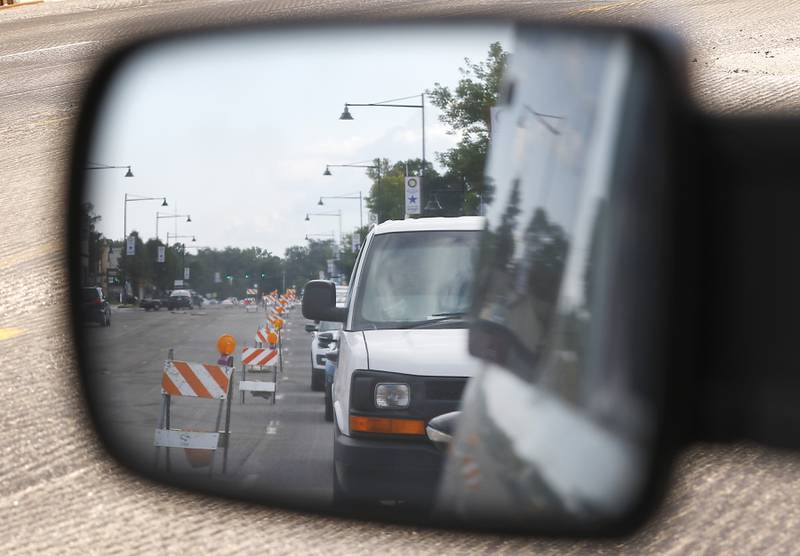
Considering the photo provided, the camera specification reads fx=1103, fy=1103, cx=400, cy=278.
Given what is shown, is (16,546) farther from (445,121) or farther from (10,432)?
(445,121)

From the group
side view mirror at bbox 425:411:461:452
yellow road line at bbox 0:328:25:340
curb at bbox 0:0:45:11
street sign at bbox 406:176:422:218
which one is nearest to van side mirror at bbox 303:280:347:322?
street sign at bbox 406:176:422:218

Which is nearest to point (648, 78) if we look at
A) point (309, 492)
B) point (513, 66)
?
point (513, 66)

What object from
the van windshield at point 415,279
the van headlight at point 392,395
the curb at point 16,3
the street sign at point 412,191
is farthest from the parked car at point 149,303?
the curb at point 16,3

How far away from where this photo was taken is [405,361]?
3.52 metres

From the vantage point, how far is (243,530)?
4223mm

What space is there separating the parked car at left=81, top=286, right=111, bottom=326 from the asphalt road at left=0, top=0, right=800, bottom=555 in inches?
6.8

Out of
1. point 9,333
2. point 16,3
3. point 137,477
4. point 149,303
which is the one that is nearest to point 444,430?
point 137,477

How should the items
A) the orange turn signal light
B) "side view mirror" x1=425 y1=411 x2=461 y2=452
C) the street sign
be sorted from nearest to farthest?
1. "side view mirror" x1=425 y1=411 x2=461 y2=452
2. the orange turn signal light
3. the street sign

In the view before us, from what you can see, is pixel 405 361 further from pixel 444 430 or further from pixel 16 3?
pixel 16 3

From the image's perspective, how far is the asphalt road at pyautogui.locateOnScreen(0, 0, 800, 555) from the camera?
12.1 feet

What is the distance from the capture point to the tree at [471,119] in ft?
12.8

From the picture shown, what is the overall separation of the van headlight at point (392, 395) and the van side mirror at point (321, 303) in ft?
3.90

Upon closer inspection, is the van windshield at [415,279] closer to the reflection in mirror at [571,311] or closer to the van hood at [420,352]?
the van hood at [420,352]

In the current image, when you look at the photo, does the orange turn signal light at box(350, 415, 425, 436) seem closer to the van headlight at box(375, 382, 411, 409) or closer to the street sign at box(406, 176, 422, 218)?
the van headlight at box(375, 382, 411, 409)
